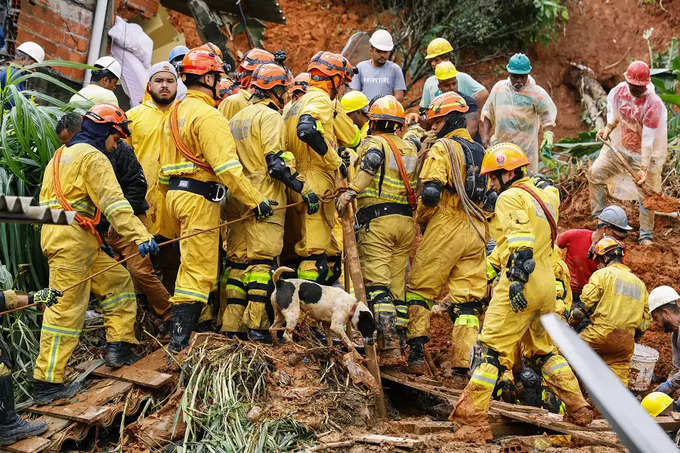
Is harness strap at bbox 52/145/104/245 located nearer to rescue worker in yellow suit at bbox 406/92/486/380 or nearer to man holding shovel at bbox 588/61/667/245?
→ rescue worker in yellow suit at bbox 406/92/486/380

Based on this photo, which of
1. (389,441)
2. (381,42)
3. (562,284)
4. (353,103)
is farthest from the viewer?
(381,42)

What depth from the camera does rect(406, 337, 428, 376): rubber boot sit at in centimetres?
776

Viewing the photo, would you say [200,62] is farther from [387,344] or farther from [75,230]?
[387,344]

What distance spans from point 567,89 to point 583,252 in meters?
7.09

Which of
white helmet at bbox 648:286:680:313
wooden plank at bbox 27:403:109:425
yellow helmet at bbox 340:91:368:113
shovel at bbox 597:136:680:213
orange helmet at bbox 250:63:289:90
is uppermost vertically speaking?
orange helmet at bbox 250:63:289:90

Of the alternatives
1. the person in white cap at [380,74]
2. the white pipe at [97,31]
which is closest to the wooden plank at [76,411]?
the white pipe at [97,31]

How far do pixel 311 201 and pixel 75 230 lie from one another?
189 cm

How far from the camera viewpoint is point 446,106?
7.82m

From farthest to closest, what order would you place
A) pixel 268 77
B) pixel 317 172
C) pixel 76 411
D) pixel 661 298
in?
pixel 661 298, pixel 317 172, pixel 268 77, pixel 76 411

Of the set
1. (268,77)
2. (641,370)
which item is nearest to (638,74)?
(641,370)

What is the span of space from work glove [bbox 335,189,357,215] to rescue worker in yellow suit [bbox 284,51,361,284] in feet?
0.68

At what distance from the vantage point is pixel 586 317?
840cm

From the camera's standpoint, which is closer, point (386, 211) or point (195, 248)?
point (195, 248)

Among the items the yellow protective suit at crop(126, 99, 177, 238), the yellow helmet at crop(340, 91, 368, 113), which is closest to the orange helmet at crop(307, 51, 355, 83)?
the yellow helmet at crop(340, 91, 368, 113)
